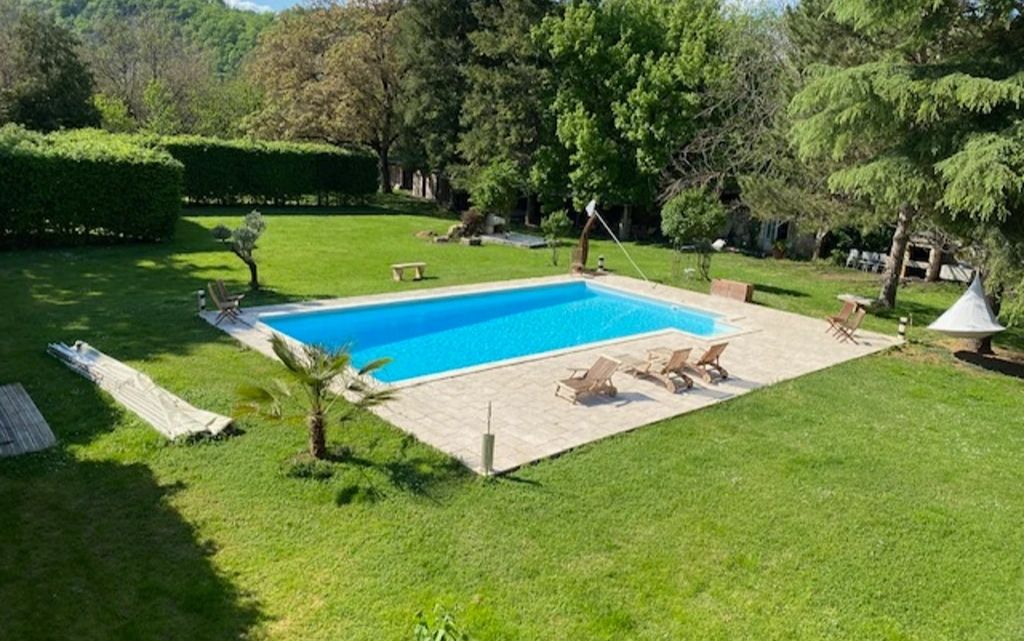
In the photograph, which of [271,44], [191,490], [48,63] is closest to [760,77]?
[191,490]

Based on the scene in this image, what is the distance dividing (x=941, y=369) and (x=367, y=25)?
3602 centimetres

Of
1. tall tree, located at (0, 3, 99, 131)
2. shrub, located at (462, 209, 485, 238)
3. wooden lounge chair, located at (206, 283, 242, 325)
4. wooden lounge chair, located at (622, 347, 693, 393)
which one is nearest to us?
wooden lounge chair, located at (622, 347, 693, 393)

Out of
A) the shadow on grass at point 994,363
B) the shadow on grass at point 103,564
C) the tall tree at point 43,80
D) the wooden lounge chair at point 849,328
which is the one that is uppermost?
the tall tree at point 43,80

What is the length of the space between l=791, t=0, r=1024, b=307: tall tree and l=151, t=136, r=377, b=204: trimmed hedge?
2729 cm

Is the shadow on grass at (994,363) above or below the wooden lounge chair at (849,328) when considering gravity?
below

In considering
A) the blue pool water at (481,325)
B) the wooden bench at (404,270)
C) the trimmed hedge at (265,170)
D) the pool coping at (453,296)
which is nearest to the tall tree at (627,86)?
the pool coping at (453,296)

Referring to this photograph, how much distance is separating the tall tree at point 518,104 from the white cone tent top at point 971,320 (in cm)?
2033

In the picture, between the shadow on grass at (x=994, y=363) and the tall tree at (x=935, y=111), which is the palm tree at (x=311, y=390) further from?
the shadow on grass at (x=994, y=363)

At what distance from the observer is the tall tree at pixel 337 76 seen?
39500 mm

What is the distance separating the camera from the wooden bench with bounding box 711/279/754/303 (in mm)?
20328

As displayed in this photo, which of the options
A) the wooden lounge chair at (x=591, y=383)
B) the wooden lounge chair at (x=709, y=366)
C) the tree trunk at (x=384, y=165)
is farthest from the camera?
the tree trunk at (x=384, y=165)

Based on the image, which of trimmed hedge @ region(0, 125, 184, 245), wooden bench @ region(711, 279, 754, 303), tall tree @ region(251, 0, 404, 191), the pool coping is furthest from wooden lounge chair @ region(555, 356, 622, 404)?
tall tree @ region(251, 0, 404, 191)

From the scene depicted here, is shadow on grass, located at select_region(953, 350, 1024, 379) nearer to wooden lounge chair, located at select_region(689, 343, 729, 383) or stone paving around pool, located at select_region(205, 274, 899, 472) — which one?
stone paving around pool, located at select_region(205, 274, 899, 472)

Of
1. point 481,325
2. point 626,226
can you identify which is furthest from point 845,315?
point 626,226
